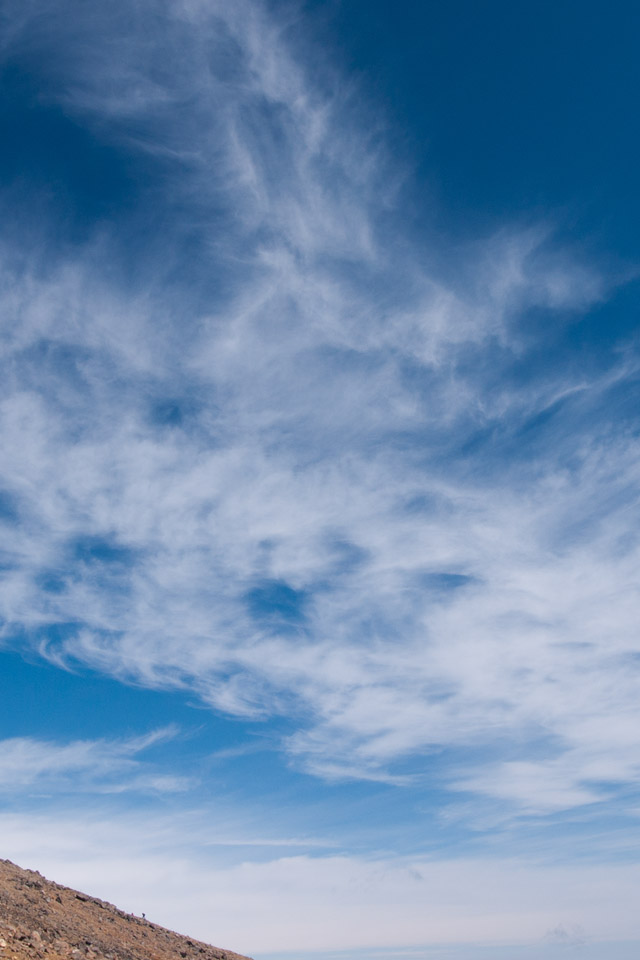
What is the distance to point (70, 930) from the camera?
37188 mm

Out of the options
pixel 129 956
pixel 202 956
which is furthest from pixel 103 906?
pixel 129 956

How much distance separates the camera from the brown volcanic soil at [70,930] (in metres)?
31.9

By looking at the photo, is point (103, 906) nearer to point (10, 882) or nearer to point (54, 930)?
point (10, 882)

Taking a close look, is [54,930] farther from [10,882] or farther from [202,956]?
[202,956]

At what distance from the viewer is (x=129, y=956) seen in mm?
38156

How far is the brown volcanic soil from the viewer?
31875 mm

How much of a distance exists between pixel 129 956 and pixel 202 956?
1336 cm

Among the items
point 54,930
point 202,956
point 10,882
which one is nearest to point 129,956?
point 54,930

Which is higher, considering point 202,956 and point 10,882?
point 10,882

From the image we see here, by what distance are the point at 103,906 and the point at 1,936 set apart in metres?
22.4

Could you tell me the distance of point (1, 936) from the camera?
3006 cm

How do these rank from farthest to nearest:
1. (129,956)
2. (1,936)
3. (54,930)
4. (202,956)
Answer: (202,956)
(129,956)
(54,930)
(1,936)

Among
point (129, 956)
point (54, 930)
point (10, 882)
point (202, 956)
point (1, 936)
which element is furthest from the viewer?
point (202, 956)

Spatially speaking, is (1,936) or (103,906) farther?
(103,906)
